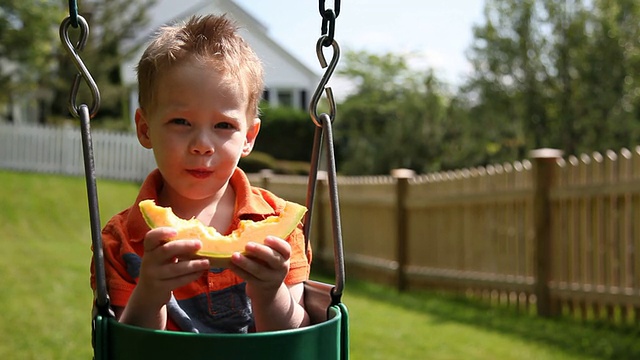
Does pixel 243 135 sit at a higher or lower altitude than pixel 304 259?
higher

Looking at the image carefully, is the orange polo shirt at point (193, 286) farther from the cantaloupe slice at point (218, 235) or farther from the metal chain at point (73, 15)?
the metal chain at point (73, 15)

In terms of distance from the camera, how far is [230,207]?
6.99ft

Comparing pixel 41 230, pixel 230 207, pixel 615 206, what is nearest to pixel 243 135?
pixel 230 207

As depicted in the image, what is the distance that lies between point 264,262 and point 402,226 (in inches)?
332

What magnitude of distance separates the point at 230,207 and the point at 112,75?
29773 millimetres

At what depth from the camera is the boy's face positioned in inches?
74.3

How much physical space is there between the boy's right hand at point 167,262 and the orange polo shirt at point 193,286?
0.26 m

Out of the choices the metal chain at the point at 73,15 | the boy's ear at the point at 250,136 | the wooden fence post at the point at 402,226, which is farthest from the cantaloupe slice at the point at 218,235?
the wooden fence post at the point at 402,226

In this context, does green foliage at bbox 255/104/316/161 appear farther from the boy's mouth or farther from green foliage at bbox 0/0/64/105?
the boy's mouth

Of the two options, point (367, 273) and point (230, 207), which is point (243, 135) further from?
point (367, 273)

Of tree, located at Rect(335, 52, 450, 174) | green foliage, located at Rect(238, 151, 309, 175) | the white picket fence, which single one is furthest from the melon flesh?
the white picket fence

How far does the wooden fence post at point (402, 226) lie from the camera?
9.88 meters

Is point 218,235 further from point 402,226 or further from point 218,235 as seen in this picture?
point 402,226

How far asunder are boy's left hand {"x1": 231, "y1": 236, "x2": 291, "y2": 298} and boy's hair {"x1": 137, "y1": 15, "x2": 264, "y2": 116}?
0.49 m
